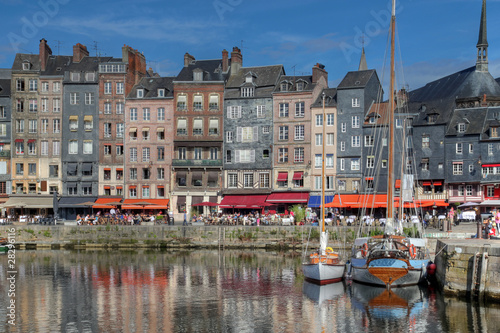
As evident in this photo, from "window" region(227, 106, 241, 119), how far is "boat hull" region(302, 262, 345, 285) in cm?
3394

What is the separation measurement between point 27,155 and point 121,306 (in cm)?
4478

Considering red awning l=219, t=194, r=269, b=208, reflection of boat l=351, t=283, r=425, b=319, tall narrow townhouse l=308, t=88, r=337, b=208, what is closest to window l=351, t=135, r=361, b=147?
tall narrow townhouse l=308, t=88, r=337, b=208

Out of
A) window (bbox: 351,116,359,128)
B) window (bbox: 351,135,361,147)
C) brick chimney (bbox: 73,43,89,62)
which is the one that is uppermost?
brick chimney (bbox: 73,43,89,62)

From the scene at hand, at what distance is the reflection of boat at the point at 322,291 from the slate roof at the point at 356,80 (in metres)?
32.5

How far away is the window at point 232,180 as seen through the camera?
69.7m

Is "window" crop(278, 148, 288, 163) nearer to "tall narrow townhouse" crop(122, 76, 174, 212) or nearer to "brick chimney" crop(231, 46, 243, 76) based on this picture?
"brick chimney" crop(231, 46, 243, 76)

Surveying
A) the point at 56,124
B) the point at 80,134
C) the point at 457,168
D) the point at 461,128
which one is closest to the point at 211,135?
the point at 80,134

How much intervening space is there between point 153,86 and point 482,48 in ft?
136

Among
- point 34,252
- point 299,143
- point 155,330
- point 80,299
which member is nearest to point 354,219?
point 299,143

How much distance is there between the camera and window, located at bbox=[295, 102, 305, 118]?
223ft

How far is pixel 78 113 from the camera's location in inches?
2835

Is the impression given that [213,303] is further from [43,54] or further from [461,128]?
[43,54]

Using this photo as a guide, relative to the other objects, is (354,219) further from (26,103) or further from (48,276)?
(26,103)

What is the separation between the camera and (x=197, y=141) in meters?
69.8
